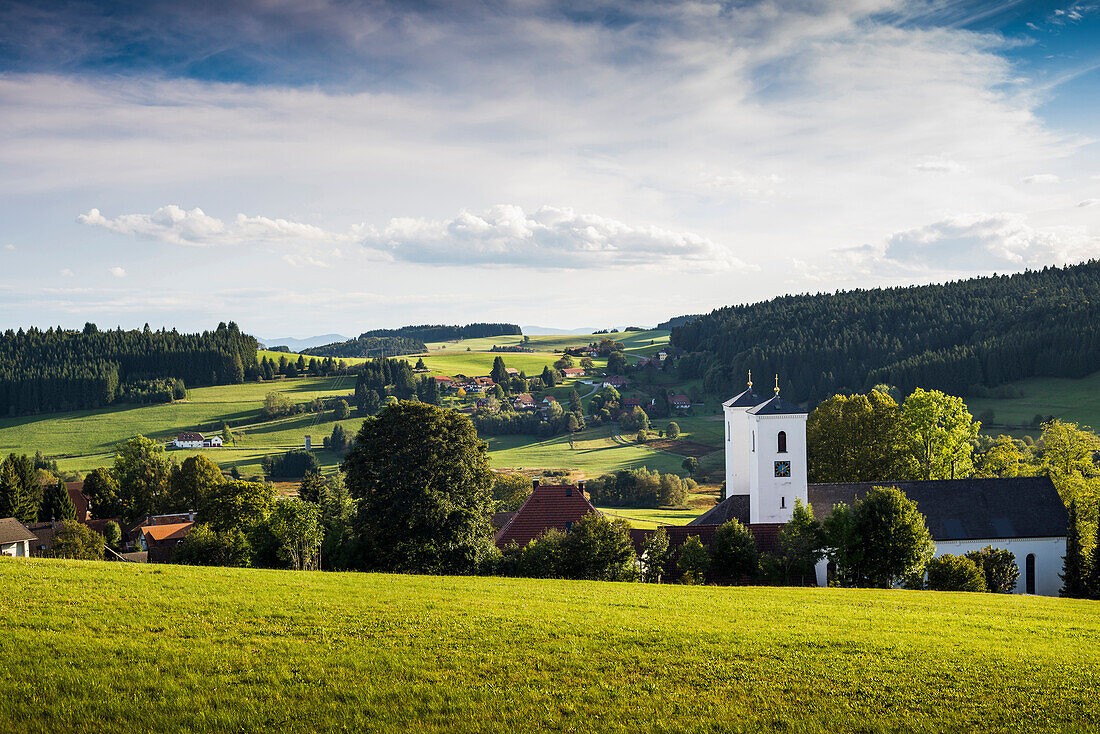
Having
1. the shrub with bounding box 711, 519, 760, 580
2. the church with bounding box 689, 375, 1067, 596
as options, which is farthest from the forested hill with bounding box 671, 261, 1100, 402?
the shrub with bounding box 711, 519, 760, 580

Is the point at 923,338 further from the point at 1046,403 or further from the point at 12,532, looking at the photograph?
the point at 12,532

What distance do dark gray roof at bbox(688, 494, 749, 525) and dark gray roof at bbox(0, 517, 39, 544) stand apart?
149 ft

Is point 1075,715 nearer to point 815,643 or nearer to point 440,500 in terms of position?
point 815,643

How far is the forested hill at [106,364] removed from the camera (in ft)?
463

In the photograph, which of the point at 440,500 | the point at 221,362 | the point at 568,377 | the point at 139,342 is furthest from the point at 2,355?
the point at 440,500

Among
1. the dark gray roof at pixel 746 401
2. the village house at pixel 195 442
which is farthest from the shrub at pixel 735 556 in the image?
the village house at pixel 195 442

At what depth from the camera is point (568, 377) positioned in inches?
7470

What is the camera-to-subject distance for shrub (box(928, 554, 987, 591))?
33.0 metres

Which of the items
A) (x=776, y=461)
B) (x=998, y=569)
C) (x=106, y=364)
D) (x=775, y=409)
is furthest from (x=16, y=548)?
(x=106, y=364)

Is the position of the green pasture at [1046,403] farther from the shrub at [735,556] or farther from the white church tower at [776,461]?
the shrub at [735,556]

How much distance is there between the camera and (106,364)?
14975 centimetres

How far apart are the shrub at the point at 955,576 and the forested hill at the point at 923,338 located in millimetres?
97273

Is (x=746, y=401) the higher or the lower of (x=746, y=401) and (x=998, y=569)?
the higher

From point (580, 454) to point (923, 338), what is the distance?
71368mm
